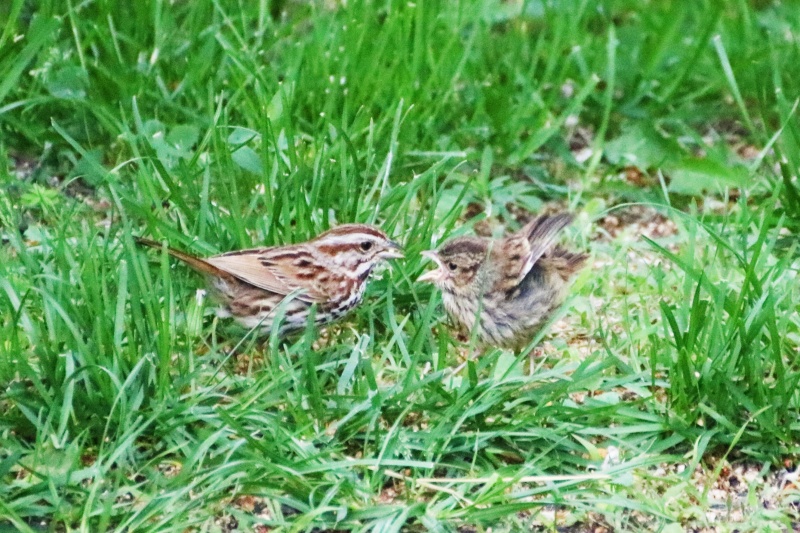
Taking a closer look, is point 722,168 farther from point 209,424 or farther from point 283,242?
point 209,424

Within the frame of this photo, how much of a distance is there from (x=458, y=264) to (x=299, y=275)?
0.68 meters

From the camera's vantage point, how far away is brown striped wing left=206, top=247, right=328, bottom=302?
5.21 metres

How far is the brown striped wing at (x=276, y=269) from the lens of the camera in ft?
17.1

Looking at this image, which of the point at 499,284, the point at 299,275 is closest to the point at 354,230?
the point at 299,275

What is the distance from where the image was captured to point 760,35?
27.0ft

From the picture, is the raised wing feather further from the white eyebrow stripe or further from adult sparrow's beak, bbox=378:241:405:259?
the white eyebrow stripe

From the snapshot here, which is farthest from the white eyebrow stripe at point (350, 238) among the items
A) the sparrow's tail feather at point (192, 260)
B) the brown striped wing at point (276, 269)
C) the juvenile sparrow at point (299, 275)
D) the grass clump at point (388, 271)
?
the sparrow's tail feather at point (192, 260)

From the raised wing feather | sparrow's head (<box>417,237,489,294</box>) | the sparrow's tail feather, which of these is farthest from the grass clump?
the raised wing feather

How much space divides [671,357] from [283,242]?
72.2 inches

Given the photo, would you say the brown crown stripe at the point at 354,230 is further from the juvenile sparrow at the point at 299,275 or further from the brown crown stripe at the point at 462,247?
the brown crown stripe at the point at 462,247

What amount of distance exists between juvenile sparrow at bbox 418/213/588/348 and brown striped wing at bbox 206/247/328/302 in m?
0.49

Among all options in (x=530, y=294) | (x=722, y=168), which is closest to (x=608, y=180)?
(x=722, y=168)

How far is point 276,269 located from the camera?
209 inches

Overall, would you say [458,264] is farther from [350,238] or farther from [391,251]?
[350,238]
